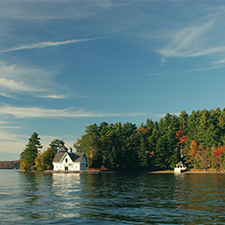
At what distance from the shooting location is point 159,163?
115312mm

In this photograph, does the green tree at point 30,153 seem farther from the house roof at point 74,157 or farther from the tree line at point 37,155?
the house roof at point 74,157

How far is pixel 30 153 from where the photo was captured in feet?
443

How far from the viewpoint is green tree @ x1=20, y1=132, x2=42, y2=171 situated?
5146 inches

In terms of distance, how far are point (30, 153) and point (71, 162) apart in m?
33.3

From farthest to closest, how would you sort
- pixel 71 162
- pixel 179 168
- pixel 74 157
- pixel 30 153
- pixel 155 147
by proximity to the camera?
pixel 30 153 → pixel 155 147 → pixel 74 157 → pixel 71 162 → pixel 179 168

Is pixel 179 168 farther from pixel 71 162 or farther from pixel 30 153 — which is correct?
pixel 30 153

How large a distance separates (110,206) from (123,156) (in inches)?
3732

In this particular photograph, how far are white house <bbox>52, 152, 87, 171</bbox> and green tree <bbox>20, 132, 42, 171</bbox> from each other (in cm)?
2087

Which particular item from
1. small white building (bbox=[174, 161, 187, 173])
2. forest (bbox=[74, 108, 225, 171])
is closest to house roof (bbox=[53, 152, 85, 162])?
forest (bbox=[74, 108, 225, 171])

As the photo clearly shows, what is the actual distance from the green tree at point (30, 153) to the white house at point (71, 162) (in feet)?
68.5

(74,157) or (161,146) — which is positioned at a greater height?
(161,146)

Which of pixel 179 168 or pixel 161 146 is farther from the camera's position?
pixel 161 146

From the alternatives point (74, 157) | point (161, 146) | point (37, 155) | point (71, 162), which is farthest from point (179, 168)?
point (37, 155)

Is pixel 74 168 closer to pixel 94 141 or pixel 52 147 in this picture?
pixel 94 141
